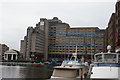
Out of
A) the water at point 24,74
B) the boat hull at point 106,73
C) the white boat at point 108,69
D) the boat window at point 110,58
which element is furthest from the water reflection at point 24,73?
the boat hull at point 106,73

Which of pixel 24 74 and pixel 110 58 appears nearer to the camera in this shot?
pixel 110 58

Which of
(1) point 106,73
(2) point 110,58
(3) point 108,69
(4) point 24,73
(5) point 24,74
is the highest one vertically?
(2) point 110,58

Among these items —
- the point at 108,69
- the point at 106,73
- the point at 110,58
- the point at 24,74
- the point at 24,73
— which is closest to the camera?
the point at 106,73

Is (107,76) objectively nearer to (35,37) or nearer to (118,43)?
(118,43)

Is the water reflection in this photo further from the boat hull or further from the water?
the boat hull

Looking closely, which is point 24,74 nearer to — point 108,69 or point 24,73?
point 24,73

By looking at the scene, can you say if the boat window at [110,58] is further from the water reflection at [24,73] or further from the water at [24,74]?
the water reflection at [24,73]

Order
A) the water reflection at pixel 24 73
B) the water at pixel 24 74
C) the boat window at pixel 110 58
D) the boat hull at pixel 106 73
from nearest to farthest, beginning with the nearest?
the boat hull at pixel 106 73
the boat window at pixel 110 58
the water at pixel 24 74
the water reflection at pixel 24 73

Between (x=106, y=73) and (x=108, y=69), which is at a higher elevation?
(x=108, y=69)

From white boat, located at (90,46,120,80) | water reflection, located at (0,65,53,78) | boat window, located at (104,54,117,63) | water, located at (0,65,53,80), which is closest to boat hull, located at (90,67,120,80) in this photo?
white boat, located at (90,46,120,80)

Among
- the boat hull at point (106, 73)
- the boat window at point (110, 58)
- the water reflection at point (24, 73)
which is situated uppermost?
the boat window at point (110, 58)

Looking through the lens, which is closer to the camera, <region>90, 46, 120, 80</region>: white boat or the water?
<region>90, 46, 120, 80</region>: white boat

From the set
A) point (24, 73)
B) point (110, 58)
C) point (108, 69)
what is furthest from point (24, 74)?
point (108, 69)

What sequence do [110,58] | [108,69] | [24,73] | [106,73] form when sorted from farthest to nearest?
[24,73] < [110,58] < [108,69] < [106,73]
